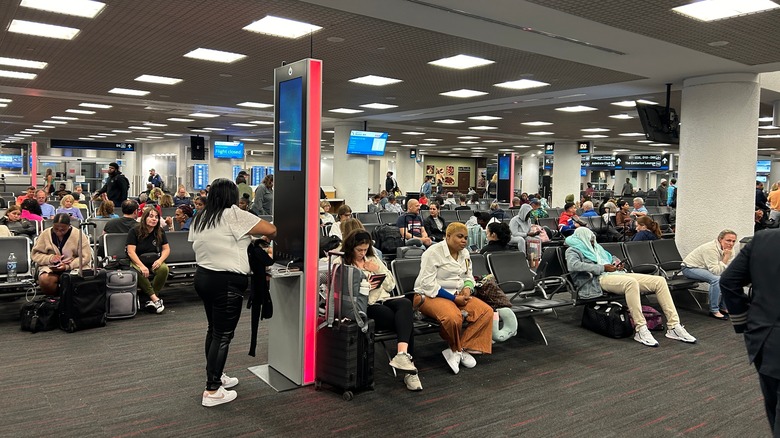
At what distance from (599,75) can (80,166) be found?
29.9 meters

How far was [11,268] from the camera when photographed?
20.8 feet

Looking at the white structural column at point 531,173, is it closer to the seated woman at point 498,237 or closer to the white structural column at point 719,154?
the white structural column at point 719,154

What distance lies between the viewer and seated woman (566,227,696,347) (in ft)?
20.4

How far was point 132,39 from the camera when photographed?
6.80 metres

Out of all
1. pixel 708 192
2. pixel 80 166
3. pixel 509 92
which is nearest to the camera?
pixel 708 192

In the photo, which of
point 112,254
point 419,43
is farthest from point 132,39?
point 419,43

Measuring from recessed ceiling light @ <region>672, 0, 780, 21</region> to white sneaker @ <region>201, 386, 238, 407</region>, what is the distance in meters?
4.95

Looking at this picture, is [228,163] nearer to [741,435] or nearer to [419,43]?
[419,43]

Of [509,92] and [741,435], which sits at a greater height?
Result: [509,92]

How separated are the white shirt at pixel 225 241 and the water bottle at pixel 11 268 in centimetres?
346

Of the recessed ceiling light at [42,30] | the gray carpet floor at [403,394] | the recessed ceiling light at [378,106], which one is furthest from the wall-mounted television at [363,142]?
the gray carpet floor at [403,394]

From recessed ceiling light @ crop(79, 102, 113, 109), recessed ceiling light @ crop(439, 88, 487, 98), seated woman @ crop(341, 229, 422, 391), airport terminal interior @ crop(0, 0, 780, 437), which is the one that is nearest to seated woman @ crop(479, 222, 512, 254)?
airport terminal interior @ crop(0, 0, 780, 437)

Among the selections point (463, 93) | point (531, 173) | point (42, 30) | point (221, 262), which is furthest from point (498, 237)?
point (531, 173)

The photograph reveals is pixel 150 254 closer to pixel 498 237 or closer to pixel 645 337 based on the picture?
pixel 498 237
